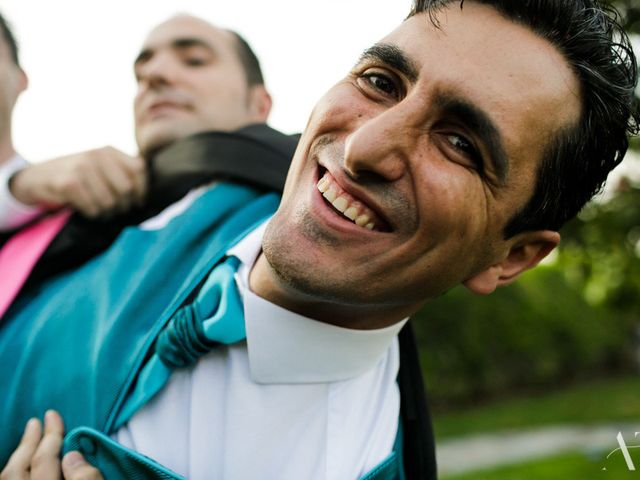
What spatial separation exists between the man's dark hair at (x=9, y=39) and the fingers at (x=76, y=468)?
1762 millimetres

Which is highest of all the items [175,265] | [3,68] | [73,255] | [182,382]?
[3,68]

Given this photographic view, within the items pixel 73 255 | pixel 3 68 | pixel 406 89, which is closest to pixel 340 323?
pixel 406 89

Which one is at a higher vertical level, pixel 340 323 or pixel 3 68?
pixel 3 68

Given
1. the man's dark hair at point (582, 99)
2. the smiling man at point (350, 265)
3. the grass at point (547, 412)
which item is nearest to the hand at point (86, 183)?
the smiling man at point (350, 265)

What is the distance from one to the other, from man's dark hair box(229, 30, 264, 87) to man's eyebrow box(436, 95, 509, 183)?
1.56 meters

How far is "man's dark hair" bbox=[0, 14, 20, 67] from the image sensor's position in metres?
2.84

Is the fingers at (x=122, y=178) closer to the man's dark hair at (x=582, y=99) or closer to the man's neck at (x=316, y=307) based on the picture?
the man's neck at (x=316, y=307)

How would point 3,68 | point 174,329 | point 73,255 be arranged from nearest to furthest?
point 174,329, point 73,255, point 3,68

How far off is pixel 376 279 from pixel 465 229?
0.87 feet

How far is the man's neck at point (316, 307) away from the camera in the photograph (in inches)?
73.5

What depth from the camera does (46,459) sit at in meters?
1.82

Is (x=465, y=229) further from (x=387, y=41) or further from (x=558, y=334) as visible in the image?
(x=558, y=334)

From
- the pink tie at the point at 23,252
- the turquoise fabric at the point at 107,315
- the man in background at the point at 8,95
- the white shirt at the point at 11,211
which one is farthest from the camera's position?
the man in background at the point at 8,95

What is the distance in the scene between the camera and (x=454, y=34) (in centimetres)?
177
